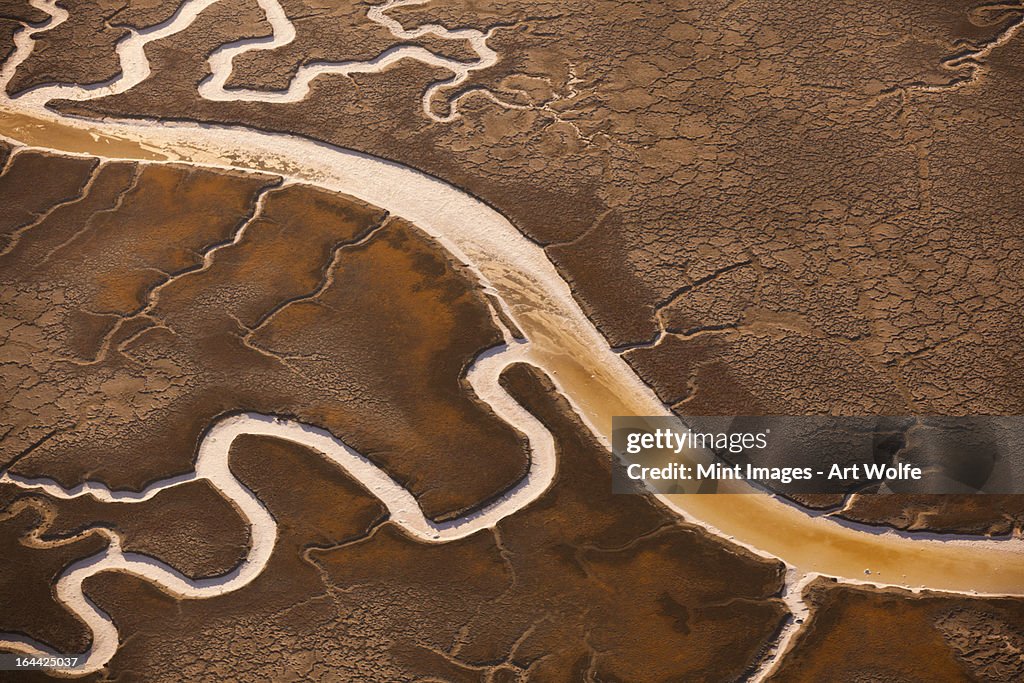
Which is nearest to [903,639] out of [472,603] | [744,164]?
[472,603]

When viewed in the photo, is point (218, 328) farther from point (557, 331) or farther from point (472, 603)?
point (472, 603)

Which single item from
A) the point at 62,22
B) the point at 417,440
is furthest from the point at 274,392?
the point at 62,22

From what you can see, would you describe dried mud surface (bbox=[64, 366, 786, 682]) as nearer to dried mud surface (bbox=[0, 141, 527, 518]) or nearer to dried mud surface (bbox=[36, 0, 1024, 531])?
dried mud surface (bbox=[0, 141, 527, 518])

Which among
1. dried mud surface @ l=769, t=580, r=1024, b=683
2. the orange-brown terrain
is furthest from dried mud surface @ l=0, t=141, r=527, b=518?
dried mud surface @ l=769, t=580, r=1024, b=683

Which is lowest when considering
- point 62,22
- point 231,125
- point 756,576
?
point 756,576

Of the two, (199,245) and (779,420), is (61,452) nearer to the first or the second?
(199,245)

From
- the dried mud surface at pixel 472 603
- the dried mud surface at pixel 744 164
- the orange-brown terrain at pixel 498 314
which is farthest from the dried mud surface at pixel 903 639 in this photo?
the dried mud surface at pixel 744 164

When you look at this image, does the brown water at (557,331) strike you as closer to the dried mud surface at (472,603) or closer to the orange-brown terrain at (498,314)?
the orange-brown terrain at (498,314)
